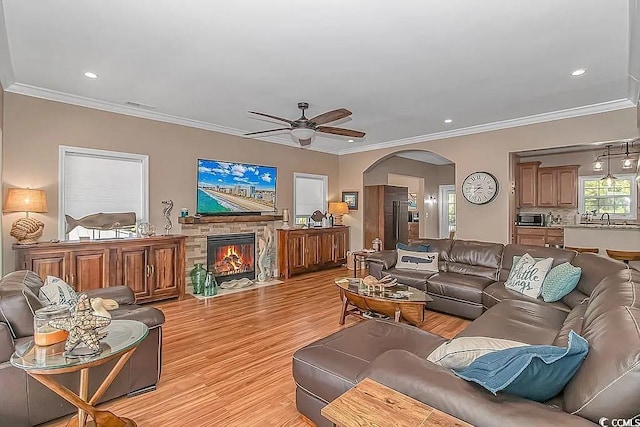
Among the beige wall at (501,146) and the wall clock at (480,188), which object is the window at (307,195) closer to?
the beige wall at (501,146)

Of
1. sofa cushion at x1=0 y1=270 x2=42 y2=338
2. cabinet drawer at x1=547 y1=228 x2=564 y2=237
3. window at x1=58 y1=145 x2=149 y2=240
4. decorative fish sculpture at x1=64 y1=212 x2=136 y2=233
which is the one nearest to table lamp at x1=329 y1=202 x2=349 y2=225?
window at x1=58 y1=145 x2=149 y2=240

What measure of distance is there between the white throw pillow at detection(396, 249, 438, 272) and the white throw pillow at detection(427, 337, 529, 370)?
3273 mm

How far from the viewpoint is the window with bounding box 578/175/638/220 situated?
708 centimetres

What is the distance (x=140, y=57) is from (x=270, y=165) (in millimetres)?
3649

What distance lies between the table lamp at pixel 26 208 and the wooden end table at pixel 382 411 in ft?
13.9

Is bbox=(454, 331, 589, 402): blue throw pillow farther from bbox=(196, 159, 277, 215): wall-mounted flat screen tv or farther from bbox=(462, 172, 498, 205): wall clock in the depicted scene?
bbox=(196, 159, 277, 215): wall-mounted flat screen tv

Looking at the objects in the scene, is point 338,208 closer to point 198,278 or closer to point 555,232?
point 198,278

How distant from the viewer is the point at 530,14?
248 centimetres

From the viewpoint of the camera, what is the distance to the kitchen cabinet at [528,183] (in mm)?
7668

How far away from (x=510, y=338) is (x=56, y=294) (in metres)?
3.29

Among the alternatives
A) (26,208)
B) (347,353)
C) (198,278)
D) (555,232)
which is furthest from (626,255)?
(26,208)

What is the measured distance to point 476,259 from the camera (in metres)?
4.69

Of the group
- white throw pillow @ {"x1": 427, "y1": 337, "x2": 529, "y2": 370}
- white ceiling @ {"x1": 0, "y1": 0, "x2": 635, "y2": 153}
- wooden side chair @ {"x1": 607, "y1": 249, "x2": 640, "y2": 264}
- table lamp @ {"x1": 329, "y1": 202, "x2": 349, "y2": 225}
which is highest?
white ceiling @ {"x1": 0, "y1": 0, "x2": 635, "y2": 153}

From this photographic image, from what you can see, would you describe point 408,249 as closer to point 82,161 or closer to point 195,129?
point 195,129
